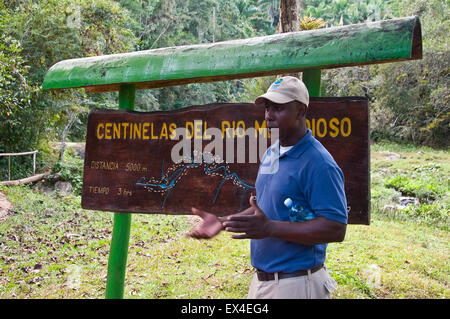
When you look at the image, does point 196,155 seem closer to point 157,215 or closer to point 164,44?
point 157,215

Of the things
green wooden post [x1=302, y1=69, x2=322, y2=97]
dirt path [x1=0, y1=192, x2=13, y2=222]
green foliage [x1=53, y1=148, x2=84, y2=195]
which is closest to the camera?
green wooden post [x1=302, y1=69, x2=322, y2=97]

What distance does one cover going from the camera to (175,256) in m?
6.05

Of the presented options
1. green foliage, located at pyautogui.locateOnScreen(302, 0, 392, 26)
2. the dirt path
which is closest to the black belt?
the dirt path

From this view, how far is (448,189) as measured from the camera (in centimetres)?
1313

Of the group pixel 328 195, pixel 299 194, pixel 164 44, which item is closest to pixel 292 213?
pixel 299 194

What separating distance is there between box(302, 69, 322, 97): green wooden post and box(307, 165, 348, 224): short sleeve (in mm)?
1184

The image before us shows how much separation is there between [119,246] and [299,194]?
1.95 metres

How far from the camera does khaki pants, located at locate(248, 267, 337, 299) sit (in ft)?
6.17

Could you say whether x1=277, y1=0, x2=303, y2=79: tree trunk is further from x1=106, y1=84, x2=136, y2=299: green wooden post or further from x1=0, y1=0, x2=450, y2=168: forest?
x1=0, y1=0, x2=450, y2=168: forest

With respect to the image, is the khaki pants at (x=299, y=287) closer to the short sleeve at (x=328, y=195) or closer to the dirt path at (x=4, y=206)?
the short sleeve at (x=328, y=195)

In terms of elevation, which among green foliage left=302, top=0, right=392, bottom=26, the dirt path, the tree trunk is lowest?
the dirt path

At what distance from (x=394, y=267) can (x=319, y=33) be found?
4355 mm

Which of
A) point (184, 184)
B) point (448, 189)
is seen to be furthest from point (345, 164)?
point (448, 189)
